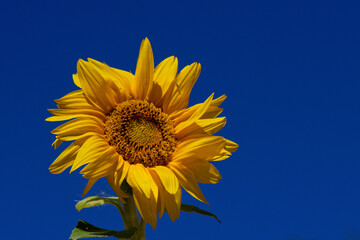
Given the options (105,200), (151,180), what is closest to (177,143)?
(151,180)

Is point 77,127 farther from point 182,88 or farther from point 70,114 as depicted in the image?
point 182,88

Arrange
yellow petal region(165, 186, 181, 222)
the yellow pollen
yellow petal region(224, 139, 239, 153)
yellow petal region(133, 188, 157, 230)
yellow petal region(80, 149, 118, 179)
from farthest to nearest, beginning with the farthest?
yellow petal region(224, 139, 239, 153)
the yellow pollen
yellow petal region(165, 186, 181, 222)
yellow petal region(133, 188, 157, 230)
yellow petal region(80, 149, 118, 179)

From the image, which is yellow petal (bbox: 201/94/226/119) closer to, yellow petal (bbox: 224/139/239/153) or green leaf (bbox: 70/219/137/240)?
yellow petal (bbox: 224/139/239/153)

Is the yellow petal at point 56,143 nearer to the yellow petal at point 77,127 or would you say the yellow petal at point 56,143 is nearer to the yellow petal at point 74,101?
the yellow petal at point 77,127

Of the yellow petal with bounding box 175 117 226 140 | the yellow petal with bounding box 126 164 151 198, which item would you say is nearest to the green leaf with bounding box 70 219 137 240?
the yellow petal with bounding box 126 164 151 198

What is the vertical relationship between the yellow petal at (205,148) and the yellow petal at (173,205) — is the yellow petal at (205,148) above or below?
above

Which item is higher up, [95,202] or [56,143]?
[56,143]

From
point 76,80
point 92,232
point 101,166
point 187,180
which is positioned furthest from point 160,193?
point 76,80

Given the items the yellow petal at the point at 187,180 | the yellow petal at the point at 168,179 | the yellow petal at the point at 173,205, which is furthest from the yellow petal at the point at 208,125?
the yellow petal at the point at 173,205
